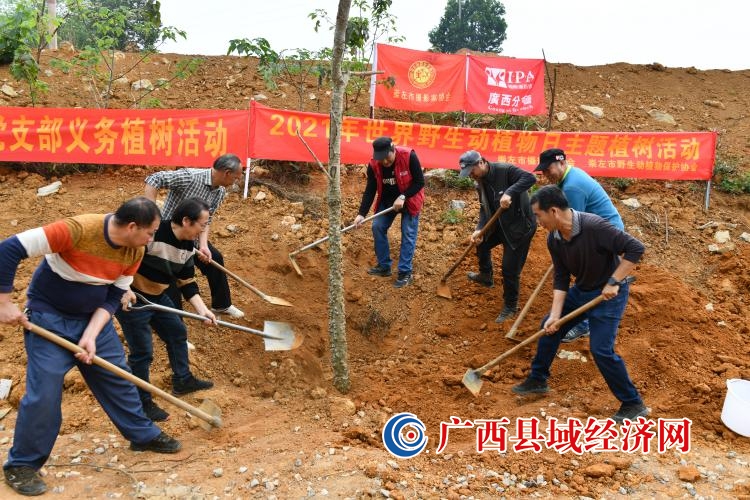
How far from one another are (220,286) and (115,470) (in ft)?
6.55

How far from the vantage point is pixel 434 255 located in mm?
7062

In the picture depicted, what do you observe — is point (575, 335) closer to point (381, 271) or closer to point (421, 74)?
point (381, 271)

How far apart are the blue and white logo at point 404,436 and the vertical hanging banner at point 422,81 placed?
6127mm

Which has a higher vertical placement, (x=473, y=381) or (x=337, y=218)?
(x=337, y=218)

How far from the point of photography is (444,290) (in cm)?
635

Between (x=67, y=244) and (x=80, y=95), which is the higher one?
(x=80, y=95)

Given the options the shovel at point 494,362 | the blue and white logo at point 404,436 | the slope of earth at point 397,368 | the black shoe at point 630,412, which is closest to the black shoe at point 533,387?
the slope of earth at point 397,368

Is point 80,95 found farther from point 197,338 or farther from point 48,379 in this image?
point 48,379

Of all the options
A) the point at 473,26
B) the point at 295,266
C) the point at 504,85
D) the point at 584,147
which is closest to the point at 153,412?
the point at 295,266

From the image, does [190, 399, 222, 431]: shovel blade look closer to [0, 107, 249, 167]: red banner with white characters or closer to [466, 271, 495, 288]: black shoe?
[466, 271, 495, 288]: black shoe

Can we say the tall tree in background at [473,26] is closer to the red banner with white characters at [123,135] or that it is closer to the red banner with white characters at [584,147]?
the red banner with white characters at [584,147]

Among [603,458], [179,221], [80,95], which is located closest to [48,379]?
[179,221]

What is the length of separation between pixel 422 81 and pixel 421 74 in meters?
0.11

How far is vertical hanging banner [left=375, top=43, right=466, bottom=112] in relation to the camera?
30.5 feet
